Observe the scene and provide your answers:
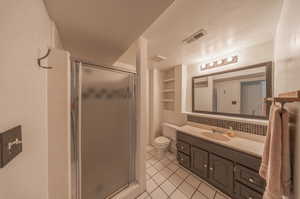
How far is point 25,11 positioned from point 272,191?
1.76 metres

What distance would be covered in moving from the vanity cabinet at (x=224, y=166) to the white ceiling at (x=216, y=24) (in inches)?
61.5

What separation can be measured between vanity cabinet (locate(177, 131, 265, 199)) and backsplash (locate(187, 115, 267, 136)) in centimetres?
56

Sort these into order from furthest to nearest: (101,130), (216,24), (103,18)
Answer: (216,24) → (101,130) → (103,18)

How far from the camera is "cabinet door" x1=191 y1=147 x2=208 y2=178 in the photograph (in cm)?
177

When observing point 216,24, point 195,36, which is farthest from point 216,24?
point 195,36

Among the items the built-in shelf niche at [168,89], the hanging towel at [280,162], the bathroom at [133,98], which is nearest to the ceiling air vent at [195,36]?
the bathroom at [133,98]

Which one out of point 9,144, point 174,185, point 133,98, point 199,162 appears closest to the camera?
point 9,144

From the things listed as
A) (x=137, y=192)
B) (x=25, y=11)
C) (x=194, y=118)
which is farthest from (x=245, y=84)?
(x=25, y=11)

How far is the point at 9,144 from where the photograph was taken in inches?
17.0

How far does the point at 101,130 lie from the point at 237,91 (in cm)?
229

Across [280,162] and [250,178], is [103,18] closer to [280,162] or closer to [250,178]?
[280,162]

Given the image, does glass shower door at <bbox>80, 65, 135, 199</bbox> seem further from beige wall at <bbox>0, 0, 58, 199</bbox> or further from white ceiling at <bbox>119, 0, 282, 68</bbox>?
white ceiling at <bbox>119, 0, 282, 68</bbox>

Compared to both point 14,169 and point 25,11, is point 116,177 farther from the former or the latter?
point 25,11

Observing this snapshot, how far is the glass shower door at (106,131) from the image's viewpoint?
1022mm
